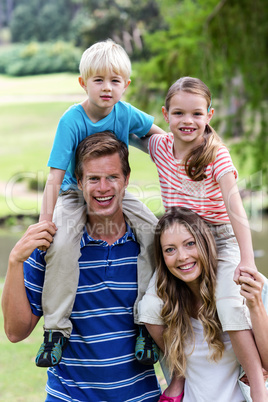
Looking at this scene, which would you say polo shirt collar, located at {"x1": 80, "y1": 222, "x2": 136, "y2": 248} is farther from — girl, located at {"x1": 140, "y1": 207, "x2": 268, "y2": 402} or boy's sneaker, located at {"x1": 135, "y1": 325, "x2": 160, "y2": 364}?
boy's sneaker, located at {"x1": 135, "y1": 325, "x2": 160, "y2": 364}

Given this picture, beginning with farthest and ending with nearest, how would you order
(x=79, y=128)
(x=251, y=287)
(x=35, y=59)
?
(x=35, y=59) → (x=79, y=128) → (x=251, y=287)

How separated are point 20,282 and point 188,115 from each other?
0.91 meters

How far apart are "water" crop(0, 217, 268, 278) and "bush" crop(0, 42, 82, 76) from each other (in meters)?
15.7

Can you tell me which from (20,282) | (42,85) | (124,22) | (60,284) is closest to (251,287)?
(60,284)

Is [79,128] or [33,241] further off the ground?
[79,128]

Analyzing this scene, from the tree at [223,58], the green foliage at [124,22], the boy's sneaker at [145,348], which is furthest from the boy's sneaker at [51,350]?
the green foliage at [124,22]

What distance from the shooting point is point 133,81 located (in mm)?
5250

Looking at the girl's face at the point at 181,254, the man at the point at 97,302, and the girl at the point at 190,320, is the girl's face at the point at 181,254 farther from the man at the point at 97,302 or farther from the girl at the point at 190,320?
the man at the point at 97,302

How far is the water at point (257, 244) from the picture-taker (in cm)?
919

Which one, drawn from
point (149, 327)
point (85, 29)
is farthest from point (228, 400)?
point (85, 29)

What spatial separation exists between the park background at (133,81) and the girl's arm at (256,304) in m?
1.67

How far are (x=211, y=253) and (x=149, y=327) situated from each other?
0.37 metres

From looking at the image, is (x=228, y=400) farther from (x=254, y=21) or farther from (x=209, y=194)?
(x=254, y=21)

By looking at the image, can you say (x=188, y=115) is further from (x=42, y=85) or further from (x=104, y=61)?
(x=42, y=85)
